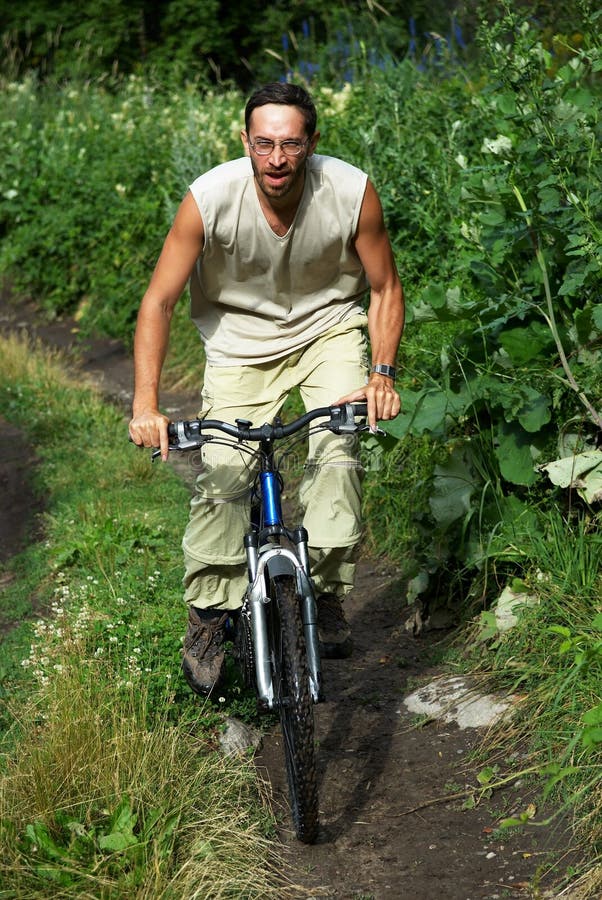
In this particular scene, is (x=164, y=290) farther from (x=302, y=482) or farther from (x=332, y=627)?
(x=332, y=627)

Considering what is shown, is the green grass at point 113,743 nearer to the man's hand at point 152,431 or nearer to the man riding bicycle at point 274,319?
the man riding bicycle at point 274,319

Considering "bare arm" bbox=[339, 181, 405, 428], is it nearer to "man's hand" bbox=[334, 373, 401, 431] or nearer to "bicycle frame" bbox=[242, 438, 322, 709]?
"man's hand" bbox=[334, 373, 401, 431]

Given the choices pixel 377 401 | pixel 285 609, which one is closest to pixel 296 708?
pixel 285 609

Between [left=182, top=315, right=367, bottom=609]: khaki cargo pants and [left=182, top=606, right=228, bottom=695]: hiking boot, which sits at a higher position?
[left=182, top=315, right=367, bottom=609]: khaki cargo pants

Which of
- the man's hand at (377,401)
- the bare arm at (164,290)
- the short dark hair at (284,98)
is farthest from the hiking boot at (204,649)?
the short dark hair at (284,98)

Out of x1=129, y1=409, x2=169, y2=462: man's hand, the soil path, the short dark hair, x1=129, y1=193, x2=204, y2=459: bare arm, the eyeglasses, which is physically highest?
the short dark hair

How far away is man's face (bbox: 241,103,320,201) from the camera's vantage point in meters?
3.80

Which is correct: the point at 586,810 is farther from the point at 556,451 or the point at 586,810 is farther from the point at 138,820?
the point at 556,451

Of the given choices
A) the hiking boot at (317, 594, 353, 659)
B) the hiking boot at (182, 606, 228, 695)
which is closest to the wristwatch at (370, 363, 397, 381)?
the hiking boot at (317, 594, 353, 659)

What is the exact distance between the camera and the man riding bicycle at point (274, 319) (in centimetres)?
390

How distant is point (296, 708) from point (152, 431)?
2.83 ft

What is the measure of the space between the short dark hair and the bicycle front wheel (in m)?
1.45

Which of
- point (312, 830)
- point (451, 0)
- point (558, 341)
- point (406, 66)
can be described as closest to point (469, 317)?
point (558, 341)

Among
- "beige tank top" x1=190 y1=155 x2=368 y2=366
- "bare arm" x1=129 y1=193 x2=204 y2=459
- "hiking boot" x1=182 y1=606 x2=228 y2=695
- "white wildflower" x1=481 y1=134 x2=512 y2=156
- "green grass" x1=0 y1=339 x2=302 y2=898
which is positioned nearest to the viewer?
"green grass" x1=0 y1=339 x2=302 y2=898
